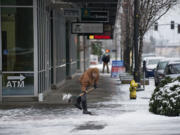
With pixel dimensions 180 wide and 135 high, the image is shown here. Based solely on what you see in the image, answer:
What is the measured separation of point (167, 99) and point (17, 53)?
7.07m

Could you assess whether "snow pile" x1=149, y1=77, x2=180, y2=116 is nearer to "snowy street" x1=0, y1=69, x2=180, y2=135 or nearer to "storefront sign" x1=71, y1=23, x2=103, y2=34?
"snowy street" x1=0, y1=69, x2=180, y2=135

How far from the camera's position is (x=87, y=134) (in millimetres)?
10141

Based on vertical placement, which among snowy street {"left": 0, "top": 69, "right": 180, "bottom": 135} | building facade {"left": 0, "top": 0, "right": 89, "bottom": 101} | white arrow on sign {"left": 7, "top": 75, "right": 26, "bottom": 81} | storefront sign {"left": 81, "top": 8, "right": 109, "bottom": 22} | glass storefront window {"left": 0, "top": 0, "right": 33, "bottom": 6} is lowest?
snowy street {"left": 0, "top": 69, "right": 180, "bottom": 135}

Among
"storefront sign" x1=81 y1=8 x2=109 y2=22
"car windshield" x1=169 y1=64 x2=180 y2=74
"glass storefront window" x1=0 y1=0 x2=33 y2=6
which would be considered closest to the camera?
"glass storefront window" x1=0 y1=0 x2=33 y2=6

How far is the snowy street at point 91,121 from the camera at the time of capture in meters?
10.6

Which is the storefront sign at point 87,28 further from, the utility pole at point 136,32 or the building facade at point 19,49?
the building facade at point 19,49

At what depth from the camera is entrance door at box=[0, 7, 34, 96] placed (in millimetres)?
17203

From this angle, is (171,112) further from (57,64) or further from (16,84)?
(57,64)

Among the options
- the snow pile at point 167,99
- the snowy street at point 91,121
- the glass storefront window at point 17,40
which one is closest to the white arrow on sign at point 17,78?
the glass storefront window at point 17,40

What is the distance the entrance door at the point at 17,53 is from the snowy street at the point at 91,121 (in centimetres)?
222

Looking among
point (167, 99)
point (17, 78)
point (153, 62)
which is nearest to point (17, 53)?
point (17, 78)

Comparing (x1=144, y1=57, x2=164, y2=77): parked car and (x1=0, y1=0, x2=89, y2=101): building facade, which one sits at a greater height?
(x1=0, y1=0, x2=89, y2=101): building facade

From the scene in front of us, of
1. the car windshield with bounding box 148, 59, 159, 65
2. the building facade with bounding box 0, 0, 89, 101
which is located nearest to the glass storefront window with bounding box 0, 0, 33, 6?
the building facade with bounding box 0, 0, 89, 101

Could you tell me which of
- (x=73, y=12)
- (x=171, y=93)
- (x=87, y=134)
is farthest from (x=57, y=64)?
(x=87, y=134)
